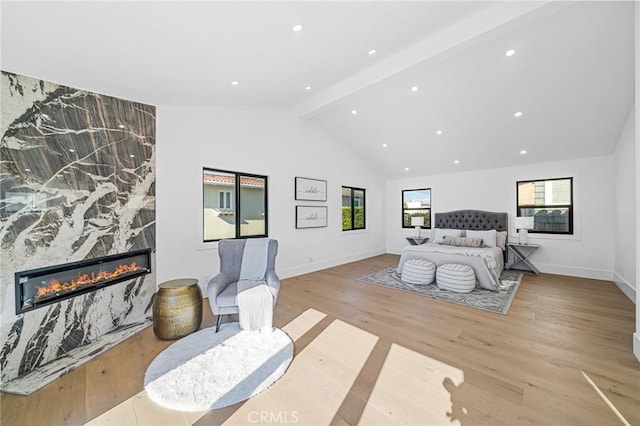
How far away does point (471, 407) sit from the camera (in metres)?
1.72

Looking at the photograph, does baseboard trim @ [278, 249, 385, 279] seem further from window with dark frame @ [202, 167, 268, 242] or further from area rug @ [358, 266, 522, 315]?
area rug @ [358, 266, 522, 315]

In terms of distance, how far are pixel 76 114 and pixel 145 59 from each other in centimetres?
99

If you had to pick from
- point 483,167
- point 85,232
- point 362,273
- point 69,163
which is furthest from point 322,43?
point 483,167

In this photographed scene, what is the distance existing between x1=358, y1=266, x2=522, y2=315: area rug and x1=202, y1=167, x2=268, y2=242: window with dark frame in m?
2.34

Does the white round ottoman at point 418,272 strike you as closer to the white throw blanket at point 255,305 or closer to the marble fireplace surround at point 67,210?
the white throw blanket at point 255,305

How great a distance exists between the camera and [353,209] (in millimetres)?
6875

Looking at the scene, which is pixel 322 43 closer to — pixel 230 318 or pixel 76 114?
pixel 76 114

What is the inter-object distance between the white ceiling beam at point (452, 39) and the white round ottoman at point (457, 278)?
3.12 metres

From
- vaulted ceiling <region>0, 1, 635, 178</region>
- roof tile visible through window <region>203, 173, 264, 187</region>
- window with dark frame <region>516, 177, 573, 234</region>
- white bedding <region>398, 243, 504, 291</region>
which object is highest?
vaulted ceiling <region>0, 1, 635, 178</region>

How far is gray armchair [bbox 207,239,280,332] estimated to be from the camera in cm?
273

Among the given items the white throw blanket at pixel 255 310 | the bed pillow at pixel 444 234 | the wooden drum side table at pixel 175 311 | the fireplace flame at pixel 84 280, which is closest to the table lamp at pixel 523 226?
the bed pillow at pixel 444 234

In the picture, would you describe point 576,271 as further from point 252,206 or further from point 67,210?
point 67,210

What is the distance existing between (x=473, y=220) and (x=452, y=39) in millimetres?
4550

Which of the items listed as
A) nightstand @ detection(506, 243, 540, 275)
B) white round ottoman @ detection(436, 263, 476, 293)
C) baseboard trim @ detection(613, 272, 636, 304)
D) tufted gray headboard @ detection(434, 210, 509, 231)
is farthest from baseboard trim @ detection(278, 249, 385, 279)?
baseboard trim @ detection(613, 272, 636, 304)
